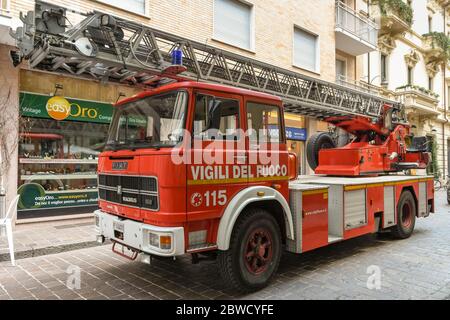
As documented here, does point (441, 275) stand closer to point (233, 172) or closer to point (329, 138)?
point (233, 172)

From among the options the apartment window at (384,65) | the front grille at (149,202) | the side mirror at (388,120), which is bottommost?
the front grille at (149,202)

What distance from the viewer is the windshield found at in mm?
4004

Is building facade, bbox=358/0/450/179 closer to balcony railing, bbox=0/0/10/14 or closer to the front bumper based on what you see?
balcony railing, bbox=0/0/10/14

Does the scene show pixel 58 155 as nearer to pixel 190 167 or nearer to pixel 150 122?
pixel 150 122

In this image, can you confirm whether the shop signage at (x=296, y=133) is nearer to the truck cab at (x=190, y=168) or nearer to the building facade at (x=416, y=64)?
the building facade at (x=416, y=64)

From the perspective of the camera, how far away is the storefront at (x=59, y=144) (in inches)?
335

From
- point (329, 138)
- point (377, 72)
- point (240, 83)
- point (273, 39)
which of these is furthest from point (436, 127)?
point (240, 83)

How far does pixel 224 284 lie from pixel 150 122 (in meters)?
2.30

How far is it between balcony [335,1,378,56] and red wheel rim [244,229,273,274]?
14.5 meters

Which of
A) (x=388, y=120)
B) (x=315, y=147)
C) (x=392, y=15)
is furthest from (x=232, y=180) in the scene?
(x=392, y=15)

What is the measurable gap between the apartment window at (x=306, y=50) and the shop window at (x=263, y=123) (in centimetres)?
1060

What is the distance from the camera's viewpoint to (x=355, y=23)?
1773 centimetres

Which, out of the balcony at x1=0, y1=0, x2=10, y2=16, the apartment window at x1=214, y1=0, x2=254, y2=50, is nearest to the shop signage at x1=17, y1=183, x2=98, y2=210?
the balcony at x1=0, y1=0, x2=10, y2=16

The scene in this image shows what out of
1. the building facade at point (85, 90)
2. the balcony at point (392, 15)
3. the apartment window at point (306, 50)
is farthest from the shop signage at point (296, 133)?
the balcony at point (392, 15)
